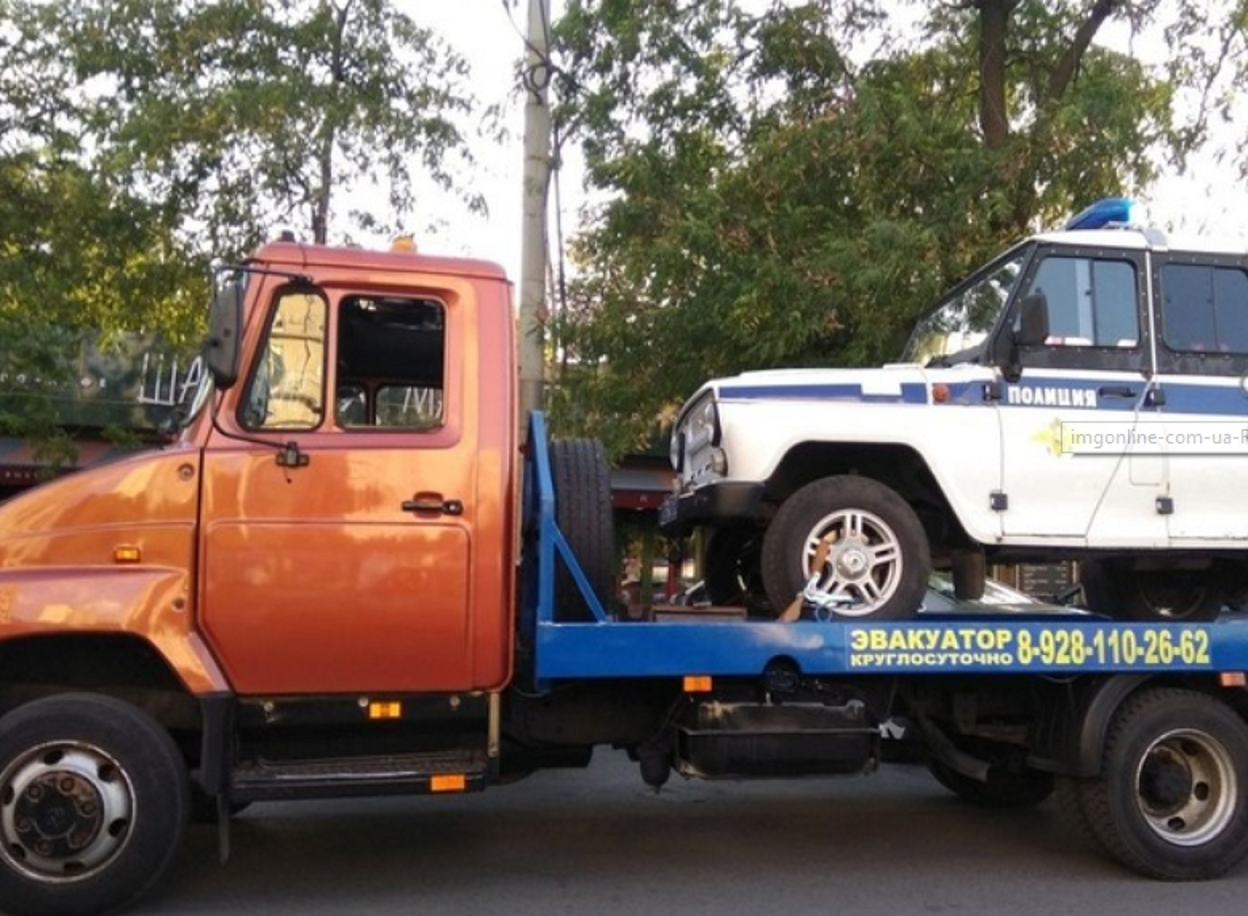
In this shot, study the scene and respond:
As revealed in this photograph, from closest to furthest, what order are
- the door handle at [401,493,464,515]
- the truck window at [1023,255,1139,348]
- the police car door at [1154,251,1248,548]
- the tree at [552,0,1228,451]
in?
the door handle at [401,493,464,515], the police car door at [1154,251,1248,548], the truck window at [1023,255,1139,348], the tree at [552,0,1228,451]

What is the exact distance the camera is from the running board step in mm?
5574

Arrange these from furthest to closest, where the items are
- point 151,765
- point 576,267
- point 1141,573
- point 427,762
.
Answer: point 576,267
point 1141,573
point 427,762
point 151,765

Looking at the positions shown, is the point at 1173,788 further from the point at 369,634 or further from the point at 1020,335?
the point at 369,634

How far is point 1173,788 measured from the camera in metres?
6.50

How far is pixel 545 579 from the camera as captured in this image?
5.92 metres

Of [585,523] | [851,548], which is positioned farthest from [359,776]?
[851,548]

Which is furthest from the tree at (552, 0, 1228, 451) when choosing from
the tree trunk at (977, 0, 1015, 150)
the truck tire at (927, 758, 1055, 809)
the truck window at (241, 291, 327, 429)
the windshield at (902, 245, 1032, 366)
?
the truck window at (241, 291, 327, 429)

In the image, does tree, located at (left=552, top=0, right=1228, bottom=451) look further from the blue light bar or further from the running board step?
the running board step

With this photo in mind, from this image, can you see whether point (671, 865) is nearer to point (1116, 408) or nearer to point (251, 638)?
→ point (251, 638)

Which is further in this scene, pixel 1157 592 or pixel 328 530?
pixel 1157 592

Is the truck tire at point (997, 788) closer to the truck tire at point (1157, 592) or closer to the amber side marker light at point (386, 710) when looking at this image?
the truck tire at point (1157, 592)

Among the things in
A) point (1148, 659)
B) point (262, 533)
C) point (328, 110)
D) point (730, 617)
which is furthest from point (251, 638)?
point (328, 110)

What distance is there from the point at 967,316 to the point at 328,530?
3684mm

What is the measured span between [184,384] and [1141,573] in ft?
16.8
